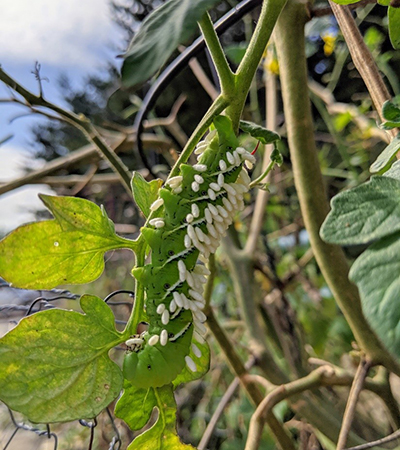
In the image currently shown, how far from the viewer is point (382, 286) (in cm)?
14

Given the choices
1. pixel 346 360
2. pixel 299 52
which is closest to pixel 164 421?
pixel 299 52

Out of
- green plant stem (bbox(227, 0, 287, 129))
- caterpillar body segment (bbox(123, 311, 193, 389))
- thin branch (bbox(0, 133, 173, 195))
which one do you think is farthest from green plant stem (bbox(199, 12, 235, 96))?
thin branch (bbox(0, 133, 173, 195))

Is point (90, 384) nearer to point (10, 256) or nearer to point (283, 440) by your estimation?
point (10, 256)

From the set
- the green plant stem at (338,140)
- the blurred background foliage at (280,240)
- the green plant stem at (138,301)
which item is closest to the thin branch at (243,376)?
the blurred background foliage at (280,240)

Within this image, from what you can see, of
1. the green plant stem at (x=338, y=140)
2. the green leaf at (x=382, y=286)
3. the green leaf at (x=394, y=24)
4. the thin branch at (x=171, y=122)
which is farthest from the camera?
the thin branch at (x=171, y=122)

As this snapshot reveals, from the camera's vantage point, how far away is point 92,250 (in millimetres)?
202

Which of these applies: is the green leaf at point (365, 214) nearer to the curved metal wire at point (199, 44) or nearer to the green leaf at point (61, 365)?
the green leaf at point (61, 365)

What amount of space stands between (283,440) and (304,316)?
2.26 feet

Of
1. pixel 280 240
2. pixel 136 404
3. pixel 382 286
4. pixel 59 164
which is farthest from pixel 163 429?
pixel 280 240

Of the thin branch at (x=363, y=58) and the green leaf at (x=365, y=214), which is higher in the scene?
the thin branch at (x=363, y=58)

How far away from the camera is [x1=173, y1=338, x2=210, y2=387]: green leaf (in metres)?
0.23

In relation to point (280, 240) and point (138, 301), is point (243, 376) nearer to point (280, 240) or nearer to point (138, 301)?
point (138, 301)

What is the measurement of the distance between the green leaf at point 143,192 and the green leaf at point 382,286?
0.35ft

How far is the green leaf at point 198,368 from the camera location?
0.77ft
